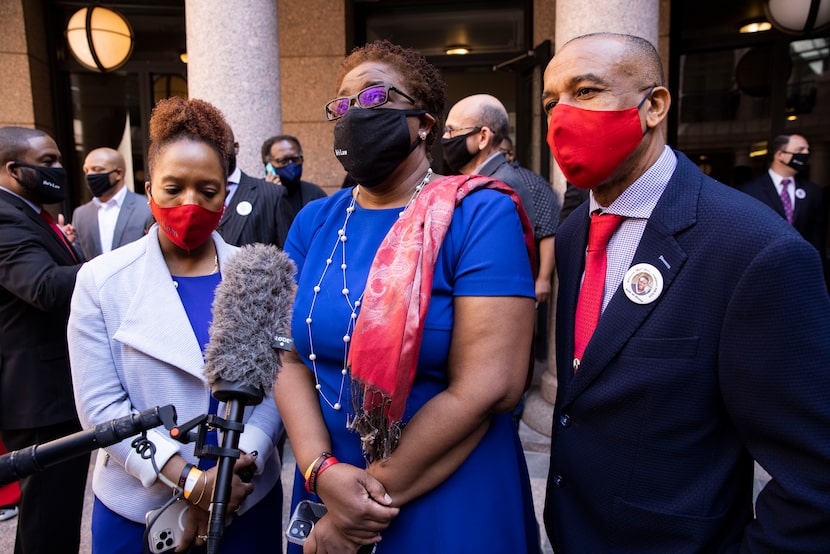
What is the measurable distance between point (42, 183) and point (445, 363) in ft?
8.47

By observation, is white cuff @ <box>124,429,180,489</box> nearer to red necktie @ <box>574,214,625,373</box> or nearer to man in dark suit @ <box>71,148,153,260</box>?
red necktie @ <box>574,214,625,373</box>

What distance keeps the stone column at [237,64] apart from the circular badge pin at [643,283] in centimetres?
394

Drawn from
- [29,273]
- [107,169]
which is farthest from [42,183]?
[107,169]

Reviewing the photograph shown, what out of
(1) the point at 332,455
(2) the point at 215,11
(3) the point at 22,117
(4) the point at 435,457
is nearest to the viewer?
(4) the point at 435,457

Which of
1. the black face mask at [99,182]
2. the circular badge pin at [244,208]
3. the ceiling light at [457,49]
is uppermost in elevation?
the ceiling light at [457,49]

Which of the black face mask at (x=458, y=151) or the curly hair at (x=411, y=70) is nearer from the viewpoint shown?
the curly hair at (x=411, y=70)

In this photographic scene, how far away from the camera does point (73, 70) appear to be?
25.5 feet

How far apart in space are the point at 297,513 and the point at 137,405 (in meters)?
0.68

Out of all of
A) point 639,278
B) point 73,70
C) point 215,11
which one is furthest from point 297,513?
point 73,70

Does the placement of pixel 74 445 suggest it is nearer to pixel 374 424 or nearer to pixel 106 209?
pixel 374 424

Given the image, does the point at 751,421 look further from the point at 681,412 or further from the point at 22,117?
the point at 22,117

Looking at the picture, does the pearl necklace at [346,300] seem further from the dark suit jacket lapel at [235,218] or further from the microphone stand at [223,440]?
the dark suit jacket lapel at [235,218]

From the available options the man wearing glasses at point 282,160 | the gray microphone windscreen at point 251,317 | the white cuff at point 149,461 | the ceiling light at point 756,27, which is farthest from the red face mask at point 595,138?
the ceiling light at point 756,27

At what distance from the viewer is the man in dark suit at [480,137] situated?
4344 mm
